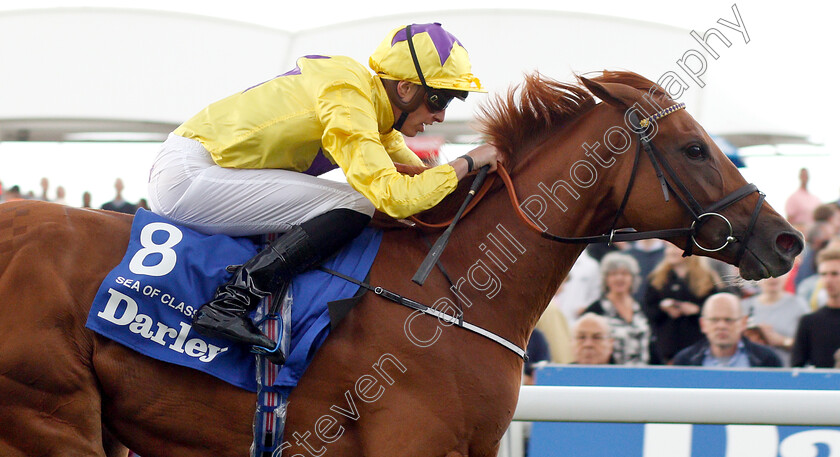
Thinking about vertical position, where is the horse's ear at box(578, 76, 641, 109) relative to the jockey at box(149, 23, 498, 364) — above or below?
above

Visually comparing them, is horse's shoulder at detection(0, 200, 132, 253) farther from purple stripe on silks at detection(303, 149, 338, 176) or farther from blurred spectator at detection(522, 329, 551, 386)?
blurred spectator at detection(522, 329, 551, 386)

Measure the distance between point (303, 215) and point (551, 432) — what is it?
200 cm

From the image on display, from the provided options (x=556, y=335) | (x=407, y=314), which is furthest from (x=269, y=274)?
(x=556, y=335)

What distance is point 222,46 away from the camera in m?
12.0

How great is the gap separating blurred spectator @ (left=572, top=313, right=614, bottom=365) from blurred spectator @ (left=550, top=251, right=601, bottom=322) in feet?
3.06

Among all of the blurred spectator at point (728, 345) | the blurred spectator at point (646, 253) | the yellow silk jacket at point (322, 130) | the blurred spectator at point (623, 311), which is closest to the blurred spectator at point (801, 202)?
the blurred spectator at point (646, 253)

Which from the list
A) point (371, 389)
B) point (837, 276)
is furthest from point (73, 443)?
point (837, 276)

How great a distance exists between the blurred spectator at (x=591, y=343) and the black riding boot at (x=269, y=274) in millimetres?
2727

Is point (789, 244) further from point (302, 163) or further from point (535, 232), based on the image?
point (302, 163)

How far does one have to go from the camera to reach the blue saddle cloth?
8.39 feet

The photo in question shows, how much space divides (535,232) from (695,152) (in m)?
0.59

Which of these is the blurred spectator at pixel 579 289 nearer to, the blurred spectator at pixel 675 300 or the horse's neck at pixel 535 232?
the blurred spectator at pixel 675 300

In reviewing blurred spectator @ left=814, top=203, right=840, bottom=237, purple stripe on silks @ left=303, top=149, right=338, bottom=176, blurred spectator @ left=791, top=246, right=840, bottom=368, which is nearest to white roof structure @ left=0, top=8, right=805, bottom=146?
blurred spectator @ left=814, top=203, right=840, bottom=237

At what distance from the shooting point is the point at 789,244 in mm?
2682
